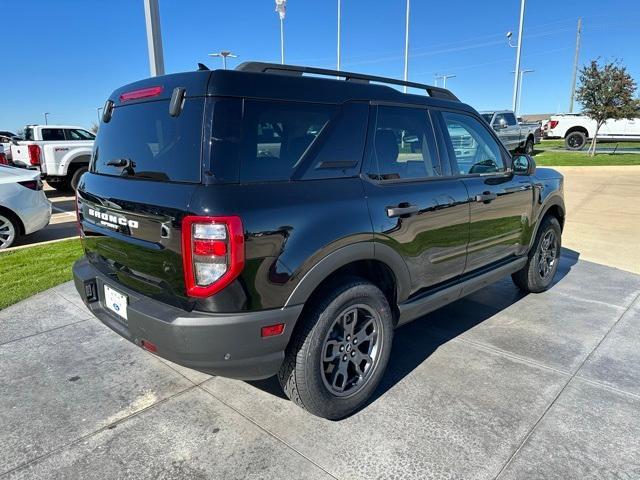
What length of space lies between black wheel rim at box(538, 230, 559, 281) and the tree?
18.6 metres

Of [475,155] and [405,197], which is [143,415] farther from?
[475,155]

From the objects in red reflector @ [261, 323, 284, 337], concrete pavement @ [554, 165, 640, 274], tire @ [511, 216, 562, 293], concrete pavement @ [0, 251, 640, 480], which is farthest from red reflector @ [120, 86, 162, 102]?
concrete pavement @ [554, 165, 640, 274]

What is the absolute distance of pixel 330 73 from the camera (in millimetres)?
2854

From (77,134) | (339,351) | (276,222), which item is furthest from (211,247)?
(77,134)

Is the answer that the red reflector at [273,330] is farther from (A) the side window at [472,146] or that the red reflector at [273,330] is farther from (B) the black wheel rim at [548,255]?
(B) the black wheel rim at [548,255]

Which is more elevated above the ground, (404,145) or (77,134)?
(77,134)

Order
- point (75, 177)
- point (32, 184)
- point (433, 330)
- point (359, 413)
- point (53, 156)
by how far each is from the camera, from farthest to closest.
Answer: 1. point (75, 177)
2. point (53, 156)
3. point (32, 184)
4. point (433, 330)
5. point (359, 413)

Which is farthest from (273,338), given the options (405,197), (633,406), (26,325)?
(26,325)

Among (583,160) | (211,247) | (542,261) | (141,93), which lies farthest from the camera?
(583,160)

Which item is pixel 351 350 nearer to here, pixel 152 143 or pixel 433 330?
pixel 433 330

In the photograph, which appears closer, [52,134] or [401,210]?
[401,210]

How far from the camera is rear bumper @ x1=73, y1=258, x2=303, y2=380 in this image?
2.14 m

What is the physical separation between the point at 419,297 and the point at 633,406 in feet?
4.70

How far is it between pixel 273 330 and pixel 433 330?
2.10 metres
